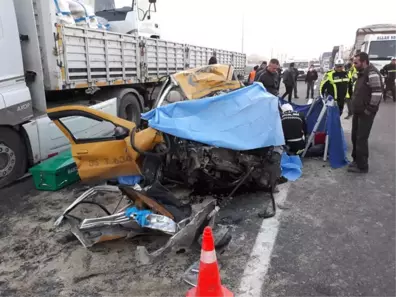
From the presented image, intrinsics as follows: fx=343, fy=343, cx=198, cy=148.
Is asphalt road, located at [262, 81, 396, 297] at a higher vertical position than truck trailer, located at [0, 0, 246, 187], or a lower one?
lower

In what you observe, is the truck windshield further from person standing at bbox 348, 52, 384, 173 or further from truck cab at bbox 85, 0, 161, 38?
person standing at bbox 348, 52, 384, 173

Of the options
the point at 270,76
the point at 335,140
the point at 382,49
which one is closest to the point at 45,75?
the point at 270,76

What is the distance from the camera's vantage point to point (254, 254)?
9.88 ft

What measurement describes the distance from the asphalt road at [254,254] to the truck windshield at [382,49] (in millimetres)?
13798

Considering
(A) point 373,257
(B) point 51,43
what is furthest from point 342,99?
(B) point 51,43

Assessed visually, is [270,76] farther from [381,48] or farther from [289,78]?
[381,48]

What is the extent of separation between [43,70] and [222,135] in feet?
10.9

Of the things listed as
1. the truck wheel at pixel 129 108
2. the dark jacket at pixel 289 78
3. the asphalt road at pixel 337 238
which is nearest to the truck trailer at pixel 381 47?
the dark jacket at pixel 289 78

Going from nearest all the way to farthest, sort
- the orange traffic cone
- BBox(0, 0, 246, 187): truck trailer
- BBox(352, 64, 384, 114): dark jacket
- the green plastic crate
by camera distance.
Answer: the orange traffic cone → the green plastic crate → BBox(0, 0, 246, 187): truck trailer → BBox(352, 64, 384, 114): dark jacket

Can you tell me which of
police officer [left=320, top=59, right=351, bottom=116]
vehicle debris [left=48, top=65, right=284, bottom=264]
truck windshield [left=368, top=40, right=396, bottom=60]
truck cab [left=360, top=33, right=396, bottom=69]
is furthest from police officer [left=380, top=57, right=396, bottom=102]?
vehicle debris [left=48, top=65, right=284, bottom=264]

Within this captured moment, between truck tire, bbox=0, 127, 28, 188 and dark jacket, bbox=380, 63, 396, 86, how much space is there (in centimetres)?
1436

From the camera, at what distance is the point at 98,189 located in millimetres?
3605

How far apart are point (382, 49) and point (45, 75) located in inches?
613

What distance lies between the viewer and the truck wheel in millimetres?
7340
